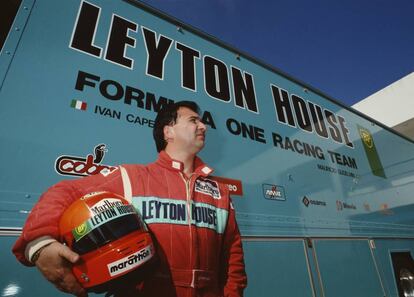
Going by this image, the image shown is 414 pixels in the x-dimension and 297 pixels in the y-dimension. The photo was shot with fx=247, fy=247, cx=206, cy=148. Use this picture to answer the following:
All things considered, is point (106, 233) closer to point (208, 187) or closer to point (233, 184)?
point (208, 187)

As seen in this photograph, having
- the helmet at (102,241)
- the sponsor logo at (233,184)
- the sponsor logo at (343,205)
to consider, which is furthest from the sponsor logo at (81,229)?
the sponsor logo at (343,205)

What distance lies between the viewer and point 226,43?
238cm

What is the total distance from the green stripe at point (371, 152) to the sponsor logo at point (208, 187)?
8.58 ft

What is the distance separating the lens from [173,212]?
4.04ft

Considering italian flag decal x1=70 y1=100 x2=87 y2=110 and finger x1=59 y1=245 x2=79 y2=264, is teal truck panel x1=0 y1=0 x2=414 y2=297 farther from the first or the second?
finger x1=59 y1=245 x2=79 y2=264

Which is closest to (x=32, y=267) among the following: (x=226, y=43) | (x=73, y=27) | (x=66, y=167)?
(x=66, y=167)

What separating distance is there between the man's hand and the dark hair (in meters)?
0.84

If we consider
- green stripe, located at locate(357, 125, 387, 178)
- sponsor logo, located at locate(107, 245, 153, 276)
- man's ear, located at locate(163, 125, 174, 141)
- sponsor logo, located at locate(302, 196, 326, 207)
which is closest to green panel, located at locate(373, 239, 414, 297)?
sponsor logo, located at locate(302, 196, 326, 207)

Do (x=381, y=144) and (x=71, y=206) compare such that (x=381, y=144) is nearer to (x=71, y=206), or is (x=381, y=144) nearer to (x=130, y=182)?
(x=130, y=182)

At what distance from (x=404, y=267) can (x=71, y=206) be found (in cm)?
325

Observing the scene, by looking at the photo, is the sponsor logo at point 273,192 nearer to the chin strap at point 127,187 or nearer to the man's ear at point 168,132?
the man's ear at point 168,132

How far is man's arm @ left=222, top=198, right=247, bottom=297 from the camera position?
1.30 meters

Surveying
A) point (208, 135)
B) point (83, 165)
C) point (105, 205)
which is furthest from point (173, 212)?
point (208, 135)

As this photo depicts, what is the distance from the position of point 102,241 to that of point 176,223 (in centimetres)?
40
